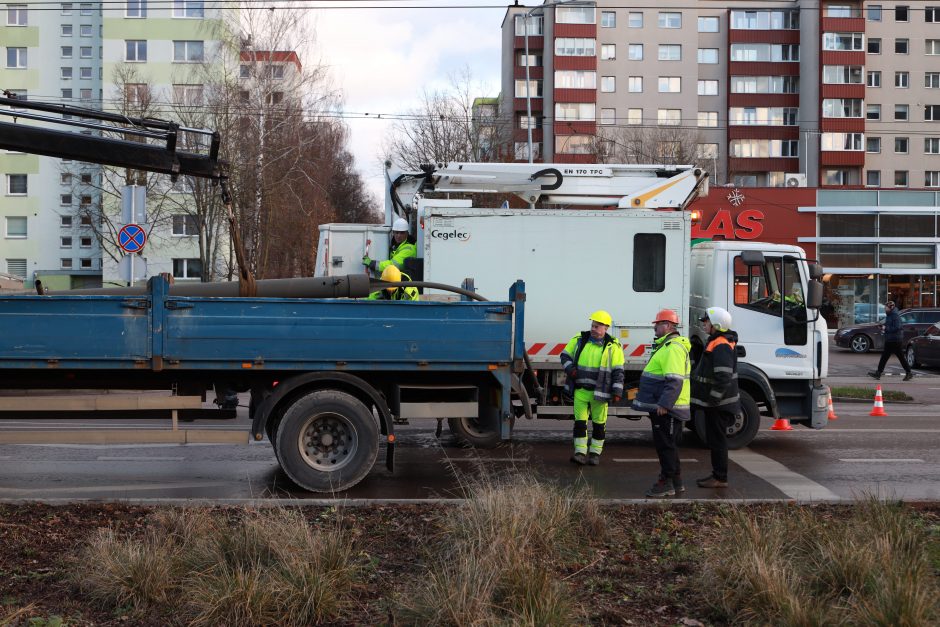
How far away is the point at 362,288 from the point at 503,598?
4.90 meters

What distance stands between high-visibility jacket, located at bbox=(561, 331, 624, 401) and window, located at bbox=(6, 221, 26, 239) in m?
58.0

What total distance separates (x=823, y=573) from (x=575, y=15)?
62875 millimetres

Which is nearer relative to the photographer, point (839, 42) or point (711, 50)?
point (839, 42)

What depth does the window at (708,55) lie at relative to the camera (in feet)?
217

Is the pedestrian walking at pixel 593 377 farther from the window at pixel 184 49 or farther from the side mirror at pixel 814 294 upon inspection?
the window at pixel 184 49

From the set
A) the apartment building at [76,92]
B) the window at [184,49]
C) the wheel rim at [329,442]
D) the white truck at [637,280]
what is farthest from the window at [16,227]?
the wheel rim at [329,442]

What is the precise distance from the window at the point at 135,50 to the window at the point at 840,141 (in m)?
41.6

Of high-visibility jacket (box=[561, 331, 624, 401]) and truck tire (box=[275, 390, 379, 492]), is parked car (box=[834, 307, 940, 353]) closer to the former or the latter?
high-visibility jacket (box=[561, 331, 624, 401])

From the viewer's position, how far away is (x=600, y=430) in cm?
1037

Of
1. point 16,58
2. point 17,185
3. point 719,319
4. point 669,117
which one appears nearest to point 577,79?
point 669,117

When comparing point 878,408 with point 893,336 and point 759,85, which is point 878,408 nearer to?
point 893,336

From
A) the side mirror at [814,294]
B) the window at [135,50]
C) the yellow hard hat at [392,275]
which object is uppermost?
the window at [135,50]

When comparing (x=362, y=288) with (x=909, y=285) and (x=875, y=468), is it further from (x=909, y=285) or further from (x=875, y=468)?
(x=909, y=285)

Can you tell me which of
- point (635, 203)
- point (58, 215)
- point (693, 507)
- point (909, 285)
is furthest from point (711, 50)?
point (693, 507)
